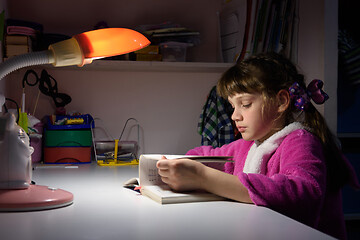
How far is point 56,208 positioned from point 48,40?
4.57ft

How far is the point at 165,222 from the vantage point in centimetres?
75

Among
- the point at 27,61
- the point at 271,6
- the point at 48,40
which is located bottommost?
the point at 27,61

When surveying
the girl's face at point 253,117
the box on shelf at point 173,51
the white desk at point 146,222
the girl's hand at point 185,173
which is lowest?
the white desk at point 146,222

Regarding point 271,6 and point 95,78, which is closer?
point 271,6

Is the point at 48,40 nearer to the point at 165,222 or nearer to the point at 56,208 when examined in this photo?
the point at 56,208

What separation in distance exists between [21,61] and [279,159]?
0.71 meters

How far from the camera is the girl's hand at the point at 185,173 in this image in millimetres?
966

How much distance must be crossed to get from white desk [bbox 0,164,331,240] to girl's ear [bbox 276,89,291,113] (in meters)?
0.43

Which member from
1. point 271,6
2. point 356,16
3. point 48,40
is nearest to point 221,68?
point 271,6

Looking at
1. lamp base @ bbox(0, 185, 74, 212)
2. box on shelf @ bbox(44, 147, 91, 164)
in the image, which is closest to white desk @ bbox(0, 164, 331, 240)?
lamp base @ bbox(0, 185, 74, 212)

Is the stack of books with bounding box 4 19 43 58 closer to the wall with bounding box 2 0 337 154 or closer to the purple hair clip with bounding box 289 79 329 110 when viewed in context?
the wall with bounding box 2 0 337 154

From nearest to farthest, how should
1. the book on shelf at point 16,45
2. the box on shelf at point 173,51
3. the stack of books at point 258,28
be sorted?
the stack of books at point 258,28 < the book on shelf at point 16,45 < the box on shelf at point 173,51

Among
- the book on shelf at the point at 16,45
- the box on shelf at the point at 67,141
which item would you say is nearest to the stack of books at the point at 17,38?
the book on shelf at the point at 16,45

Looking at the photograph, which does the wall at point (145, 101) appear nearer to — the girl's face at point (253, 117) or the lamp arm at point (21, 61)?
the girl's face at point (253, 117)
